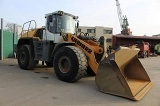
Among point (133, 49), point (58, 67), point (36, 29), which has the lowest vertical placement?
point (58, 67)

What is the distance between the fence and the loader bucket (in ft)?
32.0

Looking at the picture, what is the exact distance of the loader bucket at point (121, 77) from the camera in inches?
233

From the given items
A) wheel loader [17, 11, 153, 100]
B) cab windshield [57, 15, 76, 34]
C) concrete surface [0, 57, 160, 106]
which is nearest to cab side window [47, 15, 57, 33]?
wheel loader [17, 11, 153, 100]

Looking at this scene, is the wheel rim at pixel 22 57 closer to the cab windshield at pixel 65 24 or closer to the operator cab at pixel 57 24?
the operator cab at pixel 57 24

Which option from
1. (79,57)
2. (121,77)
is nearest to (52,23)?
(79,57)

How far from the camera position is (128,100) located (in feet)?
18.7

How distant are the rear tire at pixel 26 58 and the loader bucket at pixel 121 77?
427 centimetres

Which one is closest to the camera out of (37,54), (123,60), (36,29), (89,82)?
(123,60)

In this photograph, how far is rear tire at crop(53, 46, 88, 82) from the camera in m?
7.16

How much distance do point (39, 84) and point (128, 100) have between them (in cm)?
282

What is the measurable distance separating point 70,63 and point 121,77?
6.52ft

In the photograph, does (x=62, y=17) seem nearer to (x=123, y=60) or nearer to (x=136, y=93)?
(x=123, y=60)

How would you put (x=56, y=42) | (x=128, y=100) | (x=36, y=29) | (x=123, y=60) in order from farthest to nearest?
(x=36, y=29) < (x=56, y=42) < (x=123, y=60) < (x=128, y=100)

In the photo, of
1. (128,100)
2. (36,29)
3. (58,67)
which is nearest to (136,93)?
(128,100)
